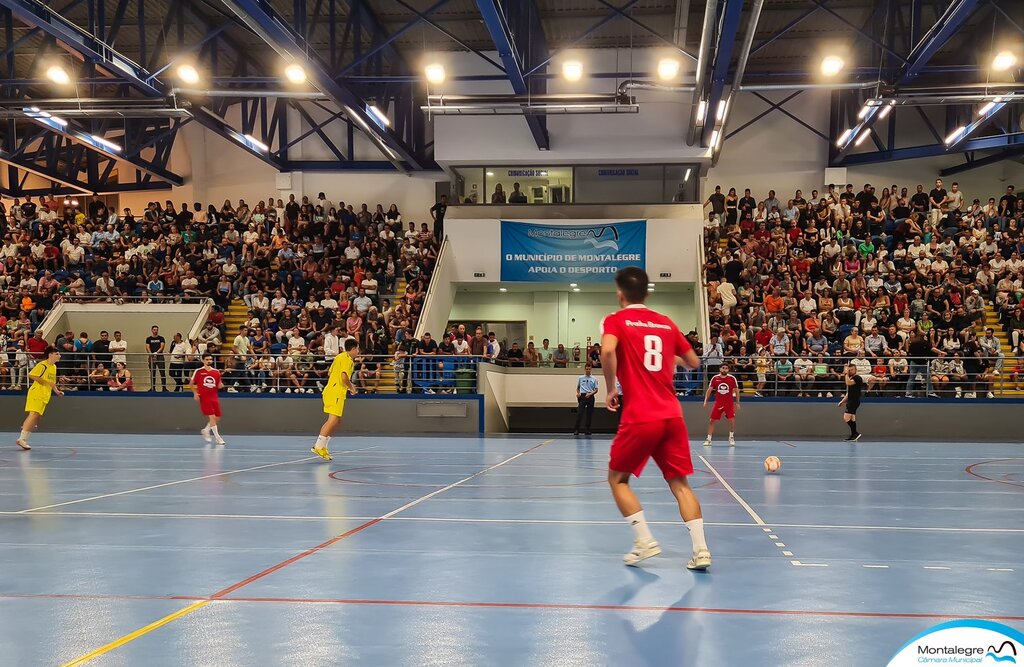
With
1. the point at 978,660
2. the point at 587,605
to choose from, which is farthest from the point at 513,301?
the point at 978,660

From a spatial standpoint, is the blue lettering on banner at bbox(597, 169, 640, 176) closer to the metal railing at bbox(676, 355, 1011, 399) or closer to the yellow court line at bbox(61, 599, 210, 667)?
the metal railing at bbox(676, 355, 1011, 399)

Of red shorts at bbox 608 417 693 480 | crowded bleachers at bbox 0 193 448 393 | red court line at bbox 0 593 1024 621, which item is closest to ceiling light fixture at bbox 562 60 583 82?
crowded bleachers at bbox 0 193 448 393

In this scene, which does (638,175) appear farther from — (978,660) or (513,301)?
(978,660)

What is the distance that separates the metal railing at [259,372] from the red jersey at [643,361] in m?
17.9

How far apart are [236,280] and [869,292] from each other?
67.7 ft

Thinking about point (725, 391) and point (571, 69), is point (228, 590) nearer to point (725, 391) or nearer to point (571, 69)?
point (725, 391)

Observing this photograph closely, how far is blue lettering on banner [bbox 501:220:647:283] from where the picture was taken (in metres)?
30.6

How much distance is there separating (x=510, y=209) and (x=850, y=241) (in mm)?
11596

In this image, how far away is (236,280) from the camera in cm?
3088

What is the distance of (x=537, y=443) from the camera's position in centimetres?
2048

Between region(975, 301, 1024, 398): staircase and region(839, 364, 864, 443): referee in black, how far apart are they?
13.9ft

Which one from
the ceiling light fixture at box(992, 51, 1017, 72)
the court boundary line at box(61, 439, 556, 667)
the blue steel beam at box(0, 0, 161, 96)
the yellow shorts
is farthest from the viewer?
the ceiling light fixture at box(992, 51, 1017, 72)

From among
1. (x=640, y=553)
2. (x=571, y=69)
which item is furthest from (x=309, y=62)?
(x=640, y=553)

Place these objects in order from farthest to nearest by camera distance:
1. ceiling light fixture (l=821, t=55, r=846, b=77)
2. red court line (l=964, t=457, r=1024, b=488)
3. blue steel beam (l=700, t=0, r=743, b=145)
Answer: ceiling light fixture (l=821, t=55, r=846, b=77)
blue steel beam (l=700, t=0, r=743, b=145)
red court line (l=964, t=457, r=1024, b=488)
